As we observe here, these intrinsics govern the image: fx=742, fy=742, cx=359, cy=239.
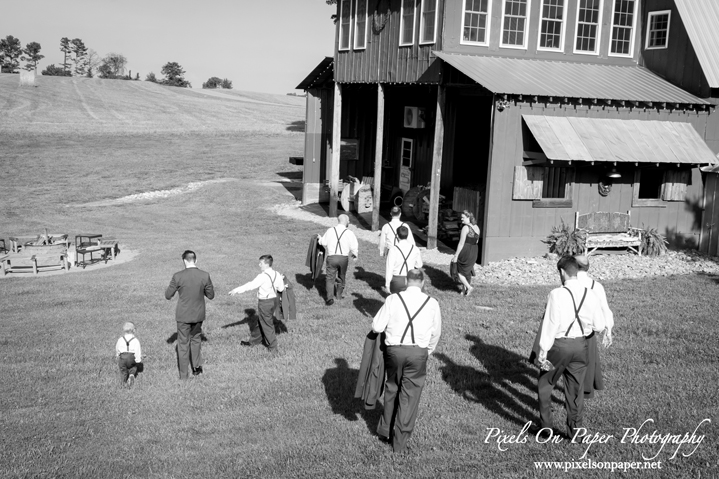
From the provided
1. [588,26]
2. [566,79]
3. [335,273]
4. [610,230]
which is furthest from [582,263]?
[588,26]

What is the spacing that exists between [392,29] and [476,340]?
1354 cm

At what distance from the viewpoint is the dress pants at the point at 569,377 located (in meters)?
8.20

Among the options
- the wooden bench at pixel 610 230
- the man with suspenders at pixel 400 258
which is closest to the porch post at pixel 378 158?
the wooden bench at pixel 610 230

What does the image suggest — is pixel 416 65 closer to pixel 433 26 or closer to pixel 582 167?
pixel 433 26

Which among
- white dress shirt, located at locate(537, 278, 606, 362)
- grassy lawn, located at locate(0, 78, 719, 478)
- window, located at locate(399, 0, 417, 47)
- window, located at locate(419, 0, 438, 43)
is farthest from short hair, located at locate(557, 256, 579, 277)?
window, located at locate(399, 0, 417, 47)

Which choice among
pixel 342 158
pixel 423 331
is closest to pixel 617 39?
pixel 342 158

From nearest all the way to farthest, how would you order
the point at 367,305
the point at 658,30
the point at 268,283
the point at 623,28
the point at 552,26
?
the point at 268,283 < the point at 367,305 < the point at 552,26 < the point at 658,30 < the point at 623,28

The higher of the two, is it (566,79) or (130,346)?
(566,79)

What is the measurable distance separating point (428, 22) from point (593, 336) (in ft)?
48.7

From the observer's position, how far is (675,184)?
66.7 feet

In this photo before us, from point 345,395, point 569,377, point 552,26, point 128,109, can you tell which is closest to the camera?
point 569,377

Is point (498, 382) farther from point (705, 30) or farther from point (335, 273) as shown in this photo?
point (705, 30)

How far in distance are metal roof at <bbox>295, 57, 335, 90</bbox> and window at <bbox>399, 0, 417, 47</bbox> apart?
21.5 ft

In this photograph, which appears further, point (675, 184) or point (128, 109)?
point (128, 109)
